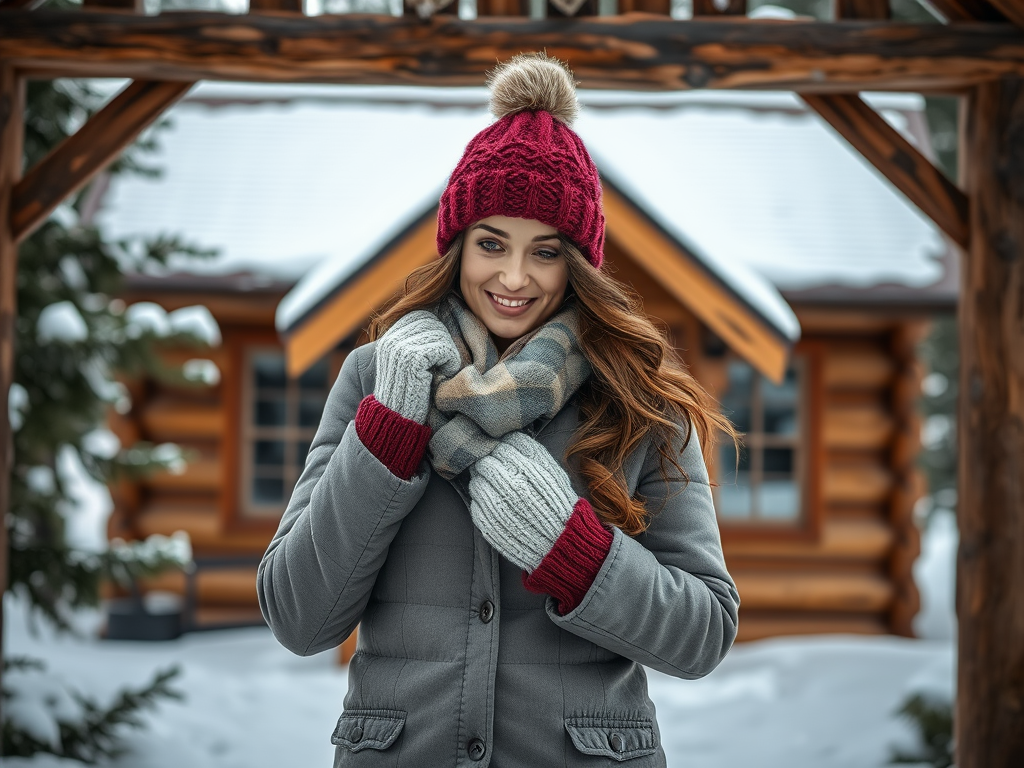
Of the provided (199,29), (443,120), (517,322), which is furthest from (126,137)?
(443,120)

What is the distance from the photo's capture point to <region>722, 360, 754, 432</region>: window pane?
8414 mm

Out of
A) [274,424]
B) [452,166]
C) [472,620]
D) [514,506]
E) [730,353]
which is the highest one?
[514,506]

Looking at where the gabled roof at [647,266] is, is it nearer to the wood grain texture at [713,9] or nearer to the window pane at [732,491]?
the window pane at [732,491]

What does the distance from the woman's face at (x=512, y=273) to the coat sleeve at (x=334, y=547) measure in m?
0.34

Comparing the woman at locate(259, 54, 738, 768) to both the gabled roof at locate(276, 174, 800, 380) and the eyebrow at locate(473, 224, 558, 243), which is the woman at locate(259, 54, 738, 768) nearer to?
the eyebrow at locate(473, 224, 558, 243)

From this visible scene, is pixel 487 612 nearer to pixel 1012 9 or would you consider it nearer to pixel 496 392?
pixel 496 392

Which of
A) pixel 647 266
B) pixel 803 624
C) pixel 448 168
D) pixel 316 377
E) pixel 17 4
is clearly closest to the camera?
pixel 17 4

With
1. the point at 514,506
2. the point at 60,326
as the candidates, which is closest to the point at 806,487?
the point at 60,326

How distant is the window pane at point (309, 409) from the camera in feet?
27.7

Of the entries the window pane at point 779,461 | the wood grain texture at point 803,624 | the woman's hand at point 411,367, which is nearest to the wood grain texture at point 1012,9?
the woman's hand at point 411,367

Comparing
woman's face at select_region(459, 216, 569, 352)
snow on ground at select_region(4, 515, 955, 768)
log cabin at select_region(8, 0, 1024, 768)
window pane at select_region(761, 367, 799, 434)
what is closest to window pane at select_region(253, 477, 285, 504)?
snow on ground at select_region(4, 515, 955, 768)

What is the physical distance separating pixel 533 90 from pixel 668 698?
5546 millimetres

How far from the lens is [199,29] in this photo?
3744mm

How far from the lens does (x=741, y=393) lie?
8453 millimetres
